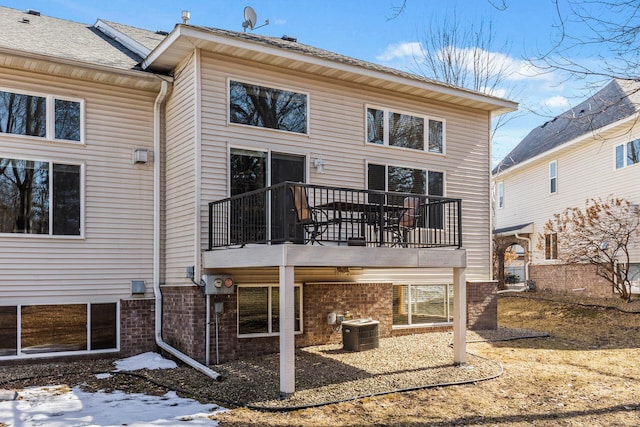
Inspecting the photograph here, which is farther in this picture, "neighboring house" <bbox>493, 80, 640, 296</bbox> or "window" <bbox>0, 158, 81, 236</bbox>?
"neighboring house" <bbox>493, 80, 640, 296</bbox>

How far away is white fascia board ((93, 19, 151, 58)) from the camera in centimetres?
1112

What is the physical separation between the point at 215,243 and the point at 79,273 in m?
2.54

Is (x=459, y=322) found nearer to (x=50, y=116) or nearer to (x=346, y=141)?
(x=346, y=141)

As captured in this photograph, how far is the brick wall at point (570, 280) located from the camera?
58.6 feet

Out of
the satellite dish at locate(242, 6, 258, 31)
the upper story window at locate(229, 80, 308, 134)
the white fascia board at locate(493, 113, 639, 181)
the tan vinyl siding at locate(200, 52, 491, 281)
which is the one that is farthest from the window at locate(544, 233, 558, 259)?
the satellite dish at locate(242, 6, 258, 31)

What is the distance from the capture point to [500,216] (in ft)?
84.0

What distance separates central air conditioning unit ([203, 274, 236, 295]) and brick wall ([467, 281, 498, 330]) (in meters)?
6.03

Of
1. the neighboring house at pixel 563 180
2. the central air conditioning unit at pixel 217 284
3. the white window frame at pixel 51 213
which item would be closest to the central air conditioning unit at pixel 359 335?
the central air conditioning unit at pixel 217 284

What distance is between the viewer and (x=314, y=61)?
33.9 ft

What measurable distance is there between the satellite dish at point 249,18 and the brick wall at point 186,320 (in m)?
6.24

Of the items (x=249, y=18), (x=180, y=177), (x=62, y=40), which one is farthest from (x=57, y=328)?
(x=249, y=18)

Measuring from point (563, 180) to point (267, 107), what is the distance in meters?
14.0

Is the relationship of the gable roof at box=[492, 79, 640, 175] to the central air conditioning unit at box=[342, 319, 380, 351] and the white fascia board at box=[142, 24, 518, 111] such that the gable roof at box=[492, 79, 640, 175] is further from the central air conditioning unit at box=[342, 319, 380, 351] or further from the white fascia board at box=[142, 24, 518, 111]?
the central air conditioning unit at box=[342, 319, 380, 351]

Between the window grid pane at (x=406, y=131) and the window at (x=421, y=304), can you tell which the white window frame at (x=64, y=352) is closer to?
the window at (x=421, y=304)
